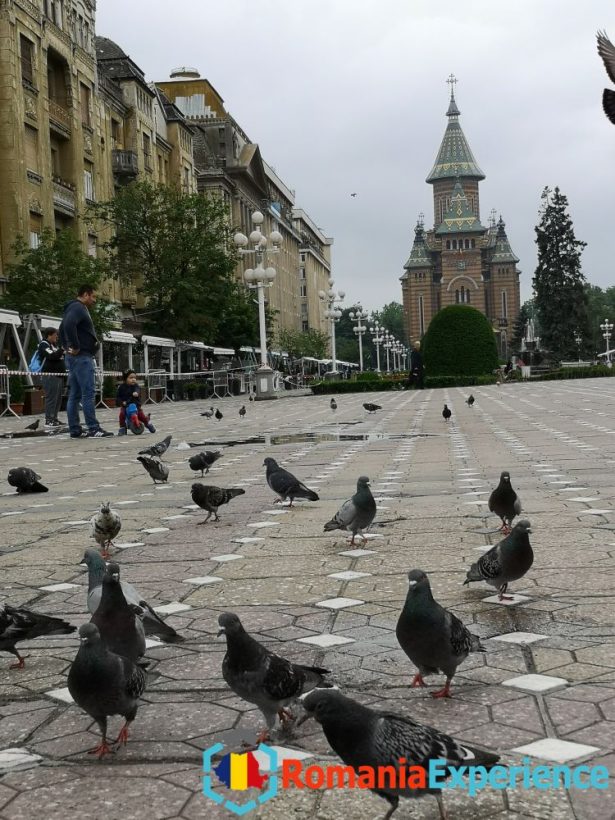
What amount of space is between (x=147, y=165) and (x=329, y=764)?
52.6m

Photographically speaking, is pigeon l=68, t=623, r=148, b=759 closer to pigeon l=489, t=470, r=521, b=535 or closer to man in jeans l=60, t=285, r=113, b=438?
pigeon l=489, t=470, r=521, b=535

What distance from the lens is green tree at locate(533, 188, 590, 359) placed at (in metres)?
83.4

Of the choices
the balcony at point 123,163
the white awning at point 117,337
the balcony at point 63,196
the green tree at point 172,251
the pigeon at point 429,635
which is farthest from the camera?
the balcony at point 123,163

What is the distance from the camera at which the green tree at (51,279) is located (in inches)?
1154

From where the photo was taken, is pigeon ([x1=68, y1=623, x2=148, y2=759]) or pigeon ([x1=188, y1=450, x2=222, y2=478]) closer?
pigeon ([x1=68, y1=623, x2=148, y2=759])

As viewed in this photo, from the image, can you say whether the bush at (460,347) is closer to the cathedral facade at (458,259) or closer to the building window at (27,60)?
the building window at (27,60)

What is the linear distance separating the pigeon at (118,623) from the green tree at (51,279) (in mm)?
26655

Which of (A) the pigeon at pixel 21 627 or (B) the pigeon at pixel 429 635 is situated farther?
(A) the pigeon at pixel 21 627

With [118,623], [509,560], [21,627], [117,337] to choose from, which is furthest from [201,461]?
[117,337]

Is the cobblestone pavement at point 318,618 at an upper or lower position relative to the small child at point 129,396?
lower

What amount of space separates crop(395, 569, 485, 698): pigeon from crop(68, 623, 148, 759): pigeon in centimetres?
94

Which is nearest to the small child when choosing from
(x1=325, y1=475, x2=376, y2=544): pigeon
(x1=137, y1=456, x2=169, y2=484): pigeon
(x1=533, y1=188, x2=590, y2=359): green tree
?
(x1=137, y1=456, x2=169, y2=484): pigeon

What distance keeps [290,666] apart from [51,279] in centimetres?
2876

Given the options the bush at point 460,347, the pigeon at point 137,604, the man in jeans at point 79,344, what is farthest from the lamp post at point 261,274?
the pigeon at point 137,604
